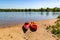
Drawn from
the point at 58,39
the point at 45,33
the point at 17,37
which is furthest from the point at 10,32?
the point at 58,39

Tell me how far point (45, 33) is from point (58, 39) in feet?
5.05

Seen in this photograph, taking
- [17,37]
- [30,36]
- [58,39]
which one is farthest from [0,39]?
[58,39]

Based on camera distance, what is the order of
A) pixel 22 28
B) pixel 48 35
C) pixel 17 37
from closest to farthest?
pixel 17 37, pixel 48 35, pixel 22 28

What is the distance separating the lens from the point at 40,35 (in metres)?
14.0

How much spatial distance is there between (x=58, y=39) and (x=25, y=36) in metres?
2.78

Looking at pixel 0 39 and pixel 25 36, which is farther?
pixel 25 36

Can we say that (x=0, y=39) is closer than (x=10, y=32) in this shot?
Yes

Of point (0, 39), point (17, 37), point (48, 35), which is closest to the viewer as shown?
point (0, 39)

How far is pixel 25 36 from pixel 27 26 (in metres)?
1.70

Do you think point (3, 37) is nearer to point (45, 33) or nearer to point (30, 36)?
point (30, 36)

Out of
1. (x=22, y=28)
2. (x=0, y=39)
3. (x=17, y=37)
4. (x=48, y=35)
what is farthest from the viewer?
(x=22, y=28)

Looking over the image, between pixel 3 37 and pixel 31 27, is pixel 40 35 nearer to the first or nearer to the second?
pixel 31 27

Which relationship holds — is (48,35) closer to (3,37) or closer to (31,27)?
(31,27)

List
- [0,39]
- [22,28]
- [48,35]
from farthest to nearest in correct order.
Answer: [22,28], [48,35], [0,39]
